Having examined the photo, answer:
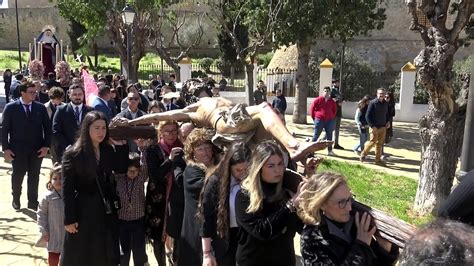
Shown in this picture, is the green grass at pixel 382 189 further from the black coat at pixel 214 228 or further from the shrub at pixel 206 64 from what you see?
the shrub at pixel 206 64

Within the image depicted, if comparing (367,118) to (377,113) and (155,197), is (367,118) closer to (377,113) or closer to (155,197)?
(377,113)

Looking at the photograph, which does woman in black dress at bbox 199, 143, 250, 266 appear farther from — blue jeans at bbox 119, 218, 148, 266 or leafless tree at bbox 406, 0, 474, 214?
leafless tree at bbox 406, 0, 474, 214

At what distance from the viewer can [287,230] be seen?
294 cm

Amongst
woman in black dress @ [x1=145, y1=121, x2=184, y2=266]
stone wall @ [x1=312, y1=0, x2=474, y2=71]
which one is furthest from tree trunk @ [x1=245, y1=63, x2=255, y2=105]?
stone wall @ [x1=312, y1=0, x2=474, y2=71]

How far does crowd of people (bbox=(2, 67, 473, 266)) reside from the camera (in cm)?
244

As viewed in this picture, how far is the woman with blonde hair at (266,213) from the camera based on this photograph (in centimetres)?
288

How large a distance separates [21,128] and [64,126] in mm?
637

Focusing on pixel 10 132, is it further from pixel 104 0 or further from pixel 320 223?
pixel 104 0

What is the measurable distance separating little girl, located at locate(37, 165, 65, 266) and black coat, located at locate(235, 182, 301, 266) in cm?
198

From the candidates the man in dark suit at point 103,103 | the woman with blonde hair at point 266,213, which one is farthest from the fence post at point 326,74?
the woman with blonde hair at point 266,213

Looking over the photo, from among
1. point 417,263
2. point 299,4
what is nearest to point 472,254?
point 417,263

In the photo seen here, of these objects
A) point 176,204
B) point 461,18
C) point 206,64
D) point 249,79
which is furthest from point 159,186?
point 206,64

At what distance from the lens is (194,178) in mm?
3605

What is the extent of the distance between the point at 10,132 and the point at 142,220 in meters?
2.91
